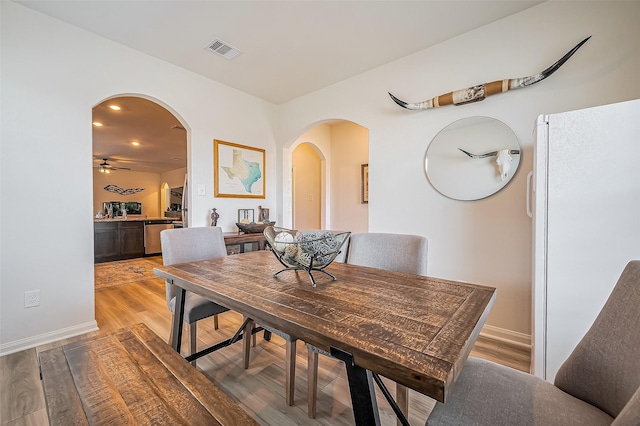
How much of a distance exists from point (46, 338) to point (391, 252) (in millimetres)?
2828

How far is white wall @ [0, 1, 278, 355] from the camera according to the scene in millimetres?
1996

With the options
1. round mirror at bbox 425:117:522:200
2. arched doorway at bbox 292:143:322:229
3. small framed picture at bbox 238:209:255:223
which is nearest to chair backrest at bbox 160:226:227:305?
small framed picture at bbox 238:209:255:223

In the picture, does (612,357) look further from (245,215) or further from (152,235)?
(152,235)

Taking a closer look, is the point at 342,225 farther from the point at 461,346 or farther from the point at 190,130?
the point at 461,346

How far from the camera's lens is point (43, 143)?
212 cm

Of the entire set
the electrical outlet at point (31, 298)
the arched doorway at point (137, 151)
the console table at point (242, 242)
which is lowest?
the electrical outlet at point (31, 298)

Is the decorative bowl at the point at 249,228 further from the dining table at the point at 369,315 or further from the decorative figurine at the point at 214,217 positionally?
the dining table at the point at 369,315

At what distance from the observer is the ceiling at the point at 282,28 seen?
Result: 6.65 feet

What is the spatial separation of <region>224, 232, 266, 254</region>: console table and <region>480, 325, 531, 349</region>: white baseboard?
95.5 inches

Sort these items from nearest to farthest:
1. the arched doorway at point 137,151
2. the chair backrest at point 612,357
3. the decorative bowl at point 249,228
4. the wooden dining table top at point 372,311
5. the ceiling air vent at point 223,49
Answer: the wooden dining table top at point 372,311 → the chair backrest at point 612,357 → the ceiling air vent at point 223,49 → the decorative bowl at point 249,228 → the arched doorway at point 137,151

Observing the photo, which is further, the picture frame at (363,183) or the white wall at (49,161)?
the picture frame at (363,183)

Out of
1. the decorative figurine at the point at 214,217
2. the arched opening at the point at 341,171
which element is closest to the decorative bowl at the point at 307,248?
the decorative figurine at the point at 214,217

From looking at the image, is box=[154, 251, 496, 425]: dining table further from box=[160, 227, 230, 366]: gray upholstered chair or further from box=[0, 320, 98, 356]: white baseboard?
box=[0, 320, 98, 356]: white baseboard

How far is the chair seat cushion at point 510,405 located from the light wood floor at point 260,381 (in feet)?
2.18
